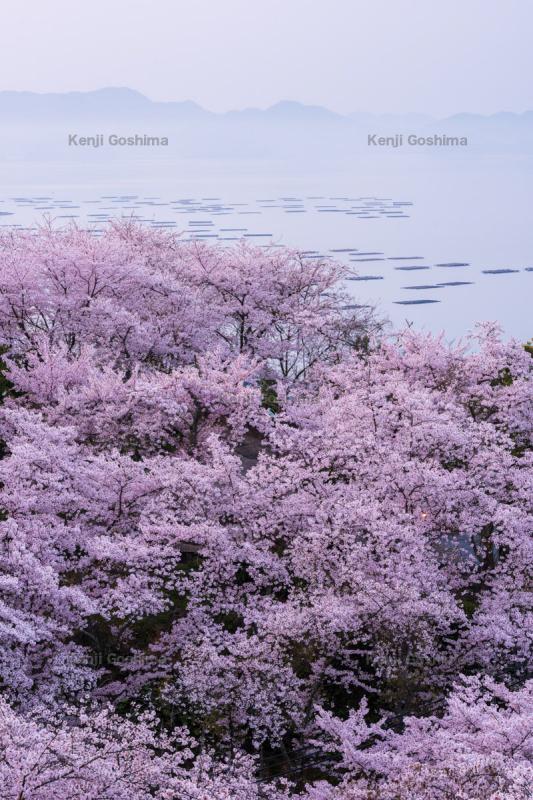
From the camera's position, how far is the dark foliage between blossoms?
14.3 metres

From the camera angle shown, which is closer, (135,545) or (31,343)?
(135,545)

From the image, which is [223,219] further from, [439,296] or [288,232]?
[439,296]

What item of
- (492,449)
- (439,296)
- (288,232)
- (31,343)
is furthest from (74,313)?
(288,232)

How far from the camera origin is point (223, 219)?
142 meters

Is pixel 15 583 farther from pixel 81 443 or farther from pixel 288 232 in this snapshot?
pixel 288 232

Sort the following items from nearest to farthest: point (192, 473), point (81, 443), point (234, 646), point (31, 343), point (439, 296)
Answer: point (234, 646) < point (192, 473) < point (81, 443) < point (31, 343) < point (439, 296)

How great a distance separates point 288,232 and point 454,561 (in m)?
116

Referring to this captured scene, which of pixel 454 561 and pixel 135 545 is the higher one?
pixel 135 545

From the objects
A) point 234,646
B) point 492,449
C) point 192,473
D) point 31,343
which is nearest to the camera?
point 234,646

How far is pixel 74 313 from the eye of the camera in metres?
33.0

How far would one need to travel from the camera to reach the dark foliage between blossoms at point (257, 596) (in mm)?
14312

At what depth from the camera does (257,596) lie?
20.5 m

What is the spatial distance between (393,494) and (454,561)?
2.29 m

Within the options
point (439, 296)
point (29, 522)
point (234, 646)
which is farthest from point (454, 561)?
point (439, 296)
